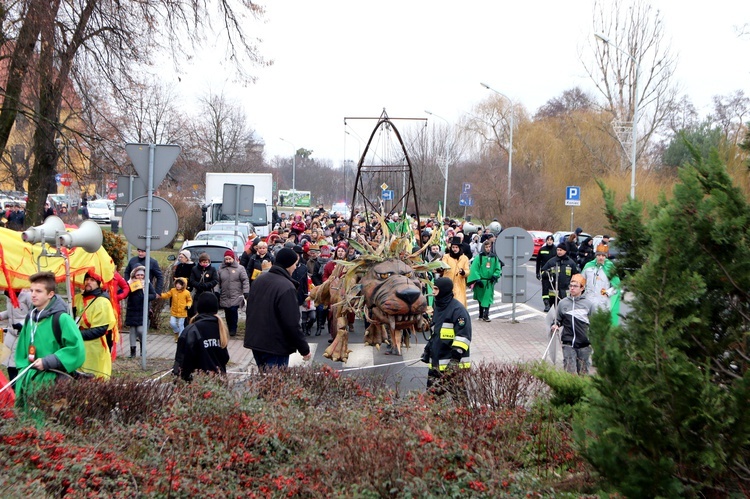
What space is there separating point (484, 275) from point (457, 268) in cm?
104

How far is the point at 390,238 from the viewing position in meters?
11.8

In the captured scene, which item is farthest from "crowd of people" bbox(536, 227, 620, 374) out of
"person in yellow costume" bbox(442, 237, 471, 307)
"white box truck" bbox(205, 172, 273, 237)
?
"white box truck" bbox(205, 172, 273, 237)

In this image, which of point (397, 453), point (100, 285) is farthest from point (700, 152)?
point (100, 285)

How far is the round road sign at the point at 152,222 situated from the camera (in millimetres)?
11258

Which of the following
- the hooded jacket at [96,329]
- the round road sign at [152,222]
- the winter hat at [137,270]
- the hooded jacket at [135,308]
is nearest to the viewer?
the hooded jacket at [96,329]

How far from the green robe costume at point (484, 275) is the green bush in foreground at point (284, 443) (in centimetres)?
1102

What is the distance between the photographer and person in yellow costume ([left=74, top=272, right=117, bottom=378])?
26.6 feet

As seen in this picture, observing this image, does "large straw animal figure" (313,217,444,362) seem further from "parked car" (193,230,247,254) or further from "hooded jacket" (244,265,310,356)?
"parked car" (193,230,247,254)

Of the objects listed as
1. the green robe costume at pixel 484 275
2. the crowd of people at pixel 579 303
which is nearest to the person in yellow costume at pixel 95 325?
the crowd of people at pixel 579 303

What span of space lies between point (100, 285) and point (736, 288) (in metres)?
6.84

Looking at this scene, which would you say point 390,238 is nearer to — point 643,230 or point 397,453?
point 397,453

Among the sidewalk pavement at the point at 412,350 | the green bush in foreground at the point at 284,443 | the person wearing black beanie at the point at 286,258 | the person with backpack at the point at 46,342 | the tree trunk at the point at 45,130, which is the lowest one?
the sidewalk pavement at the point at 412,350

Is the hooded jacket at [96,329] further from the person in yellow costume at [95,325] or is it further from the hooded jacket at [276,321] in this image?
the hooded jacket at [276,321]

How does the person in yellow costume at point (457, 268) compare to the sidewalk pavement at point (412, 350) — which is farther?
the person in yellow costume at point (457, 268)
